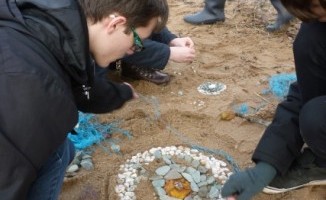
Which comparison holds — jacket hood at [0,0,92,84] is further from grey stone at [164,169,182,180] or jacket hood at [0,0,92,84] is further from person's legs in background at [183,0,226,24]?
person's legs in background at [183,0,226,24]

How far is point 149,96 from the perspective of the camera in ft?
7.69

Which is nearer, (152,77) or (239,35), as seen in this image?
(152,77)

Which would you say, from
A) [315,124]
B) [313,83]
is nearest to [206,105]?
[313,83]

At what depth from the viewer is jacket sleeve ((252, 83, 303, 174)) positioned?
161cm

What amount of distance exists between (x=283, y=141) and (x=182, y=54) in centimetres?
75

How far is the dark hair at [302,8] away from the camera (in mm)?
1343

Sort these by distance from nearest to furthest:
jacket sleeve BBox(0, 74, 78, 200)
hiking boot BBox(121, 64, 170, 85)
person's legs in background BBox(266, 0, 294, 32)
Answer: jacket sleeve BBox(0, 74, 78, 200) → hiking boot BBox(121, 64, 170, 85) → person's legs in background BBox(266, 0, 294, 32)

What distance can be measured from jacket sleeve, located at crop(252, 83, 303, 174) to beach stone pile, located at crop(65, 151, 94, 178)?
2.33 feet

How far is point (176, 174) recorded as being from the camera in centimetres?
176

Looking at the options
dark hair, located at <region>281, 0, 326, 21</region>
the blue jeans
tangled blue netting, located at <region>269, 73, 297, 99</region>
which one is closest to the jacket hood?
the blue jeans

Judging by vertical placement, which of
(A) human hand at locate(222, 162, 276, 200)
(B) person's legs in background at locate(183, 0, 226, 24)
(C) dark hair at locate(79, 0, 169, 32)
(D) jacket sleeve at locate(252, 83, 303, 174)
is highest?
(C) dark hair at locate(79, 0, 169, 32)

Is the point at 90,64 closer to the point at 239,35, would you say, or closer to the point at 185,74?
the point at 185,74

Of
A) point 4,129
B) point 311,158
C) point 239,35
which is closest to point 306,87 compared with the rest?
point 311,158

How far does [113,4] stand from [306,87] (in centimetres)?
87
